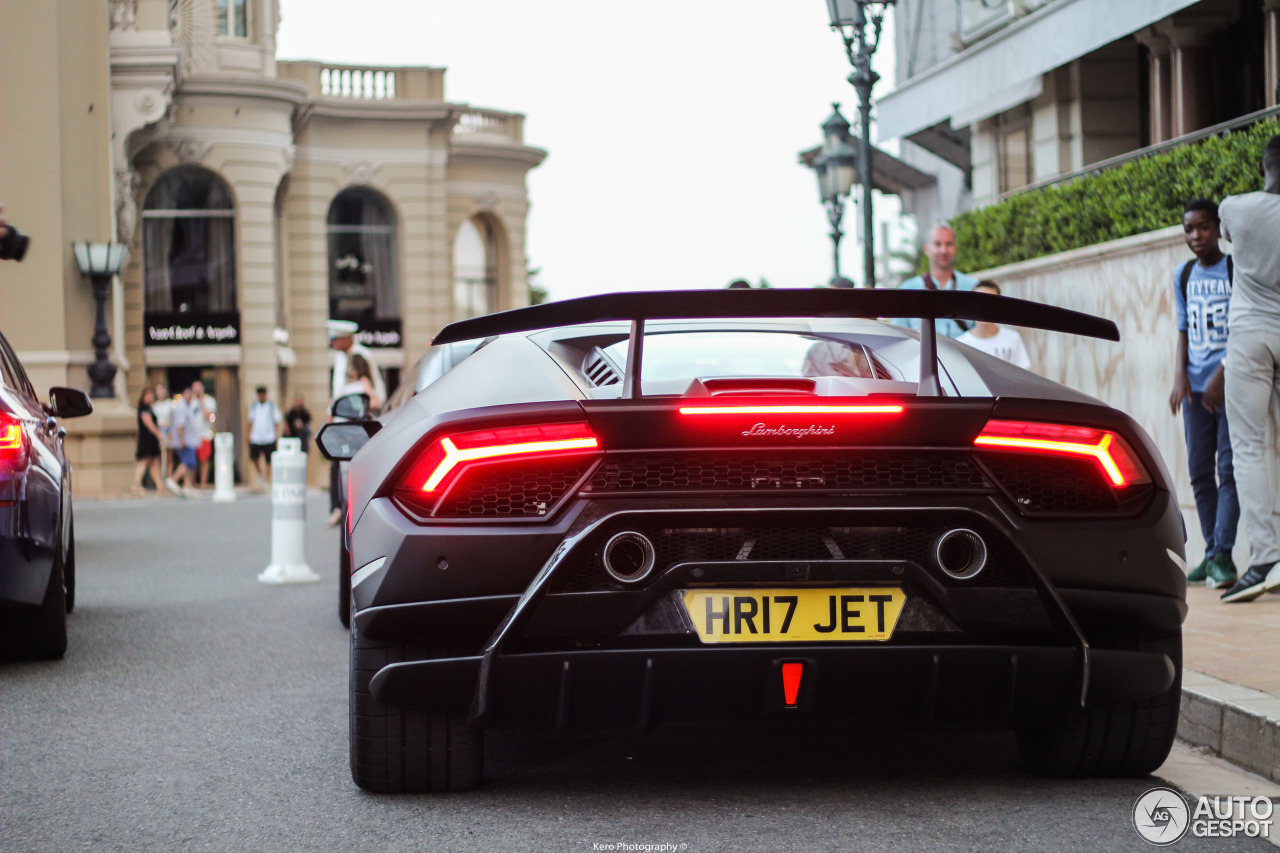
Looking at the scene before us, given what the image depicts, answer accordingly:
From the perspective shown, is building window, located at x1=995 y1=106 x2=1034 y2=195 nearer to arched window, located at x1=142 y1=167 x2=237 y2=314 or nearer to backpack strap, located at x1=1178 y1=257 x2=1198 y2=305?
backpack strap, located at x1=1178 y1=257 x2=1198 y2=305

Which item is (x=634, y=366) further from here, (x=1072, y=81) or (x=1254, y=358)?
(x=1072, y=81)

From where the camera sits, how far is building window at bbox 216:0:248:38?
36.4 m

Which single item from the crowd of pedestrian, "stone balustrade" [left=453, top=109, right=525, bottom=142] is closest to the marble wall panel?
the crowd of pedestrian

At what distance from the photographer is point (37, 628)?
6816 millimetres

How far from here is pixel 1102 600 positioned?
12.9 ft

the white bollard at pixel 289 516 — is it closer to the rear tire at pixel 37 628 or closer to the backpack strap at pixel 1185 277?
the rear tire at pixel 37 628

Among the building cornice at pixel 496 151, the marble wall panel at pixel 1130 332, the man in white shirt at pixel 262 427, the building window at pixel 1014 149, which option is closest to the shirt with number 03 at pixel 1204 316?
the marble wall panel at pixel 1130 332

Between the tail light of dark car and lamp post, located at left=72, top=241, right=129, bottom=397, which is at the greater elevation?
lamp post, located at left=72, top=241, right=129, bottom=397

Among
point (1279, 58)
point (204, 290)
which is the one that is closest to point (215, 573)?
point (1279, 58)

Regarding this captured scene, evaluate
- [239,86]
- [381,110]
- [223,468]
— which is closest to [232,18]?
[239,86]

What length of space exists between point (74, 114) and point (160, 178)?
8.11 m

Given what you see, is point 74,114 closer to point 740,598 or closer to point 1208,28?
point 1208,28

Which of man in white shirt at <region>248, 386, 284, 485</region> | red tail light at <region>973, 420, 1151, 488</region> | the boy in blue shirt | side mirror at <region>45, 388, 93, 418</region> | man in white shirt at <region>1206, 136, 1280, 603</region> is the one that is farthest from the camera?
man in white shirt at <region>248, 386, 284, 485</region>

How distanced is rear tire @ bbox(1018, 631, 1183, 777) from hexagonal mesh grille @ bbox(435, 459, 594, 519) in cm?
145
